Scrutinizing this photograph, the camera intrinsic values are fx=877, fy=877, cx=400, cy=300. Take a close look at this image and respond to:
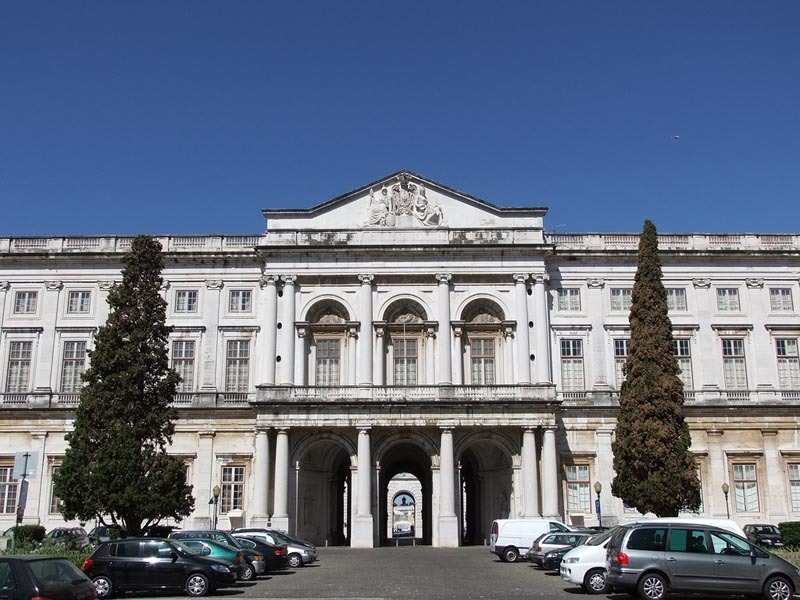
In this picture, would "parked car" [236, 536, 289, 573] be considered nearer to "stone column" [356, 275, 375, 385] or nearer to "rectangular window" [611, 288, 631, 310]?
"stone column" [356, 275, 375, 385]

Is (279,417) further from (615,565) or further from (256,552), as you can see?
(615,565)

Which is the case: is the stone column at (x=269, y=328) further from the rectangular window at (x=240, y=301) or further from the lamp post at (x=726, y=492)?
the lamp post at (x=726, y=492)

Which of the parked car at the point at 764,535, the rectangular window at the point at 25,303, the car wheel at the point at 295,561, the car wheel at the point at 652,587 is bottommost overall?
the car wheel at the point at 295,561

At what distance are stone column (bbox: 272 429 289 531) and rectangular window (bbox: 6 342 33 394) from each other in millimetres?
15568

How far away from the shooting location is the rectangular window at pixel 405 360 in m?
48.3

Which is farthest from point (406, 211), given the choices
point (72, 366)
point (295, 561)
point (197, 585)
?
point (197, 585)

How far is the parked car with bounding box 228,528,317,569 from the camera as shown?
32425 mm

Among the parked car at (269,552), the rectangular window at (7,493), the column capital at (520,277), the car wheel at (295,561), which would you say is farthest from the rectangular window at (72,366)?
the column capital at (520,277)

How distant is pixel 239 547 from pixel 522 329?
23209 mm

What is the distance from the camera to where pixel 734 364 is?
161ft

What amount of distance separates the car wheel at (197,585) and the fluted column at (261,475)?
854 inches

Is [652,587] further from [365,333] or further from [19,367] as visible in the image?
[19,367]

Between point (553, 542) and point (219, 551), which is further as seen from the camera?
point (553, 542)

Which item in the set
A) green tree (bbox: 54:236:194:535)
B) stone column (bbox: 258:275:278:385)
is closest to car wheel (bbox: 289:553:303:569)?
green tree (bbox: 54:236:194:535)
